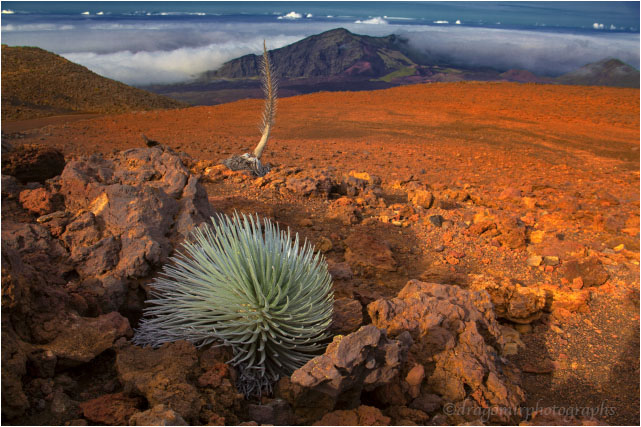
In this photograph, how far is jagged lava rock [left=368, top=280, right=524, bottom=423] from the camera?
231cm

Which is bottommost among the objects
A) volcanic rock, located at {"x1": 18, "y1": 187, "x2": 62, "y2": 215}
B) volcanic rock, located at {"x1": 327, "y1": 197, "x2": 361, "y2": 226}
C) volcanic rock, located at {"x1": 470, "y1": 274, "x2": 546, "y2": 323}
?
volcanic rock, located at {"x1": 470, "y1": 274, "x2": 546, "y2": 323}

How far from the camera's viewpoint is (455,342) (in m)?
2.51

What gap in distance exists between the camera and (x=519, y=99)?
1750 centimetres

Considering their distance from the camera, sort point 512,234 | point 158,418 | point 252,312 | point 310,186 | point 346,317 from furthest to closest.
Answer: point 310,186, point 512,234, point 346,317, point 252,312, point 158,418

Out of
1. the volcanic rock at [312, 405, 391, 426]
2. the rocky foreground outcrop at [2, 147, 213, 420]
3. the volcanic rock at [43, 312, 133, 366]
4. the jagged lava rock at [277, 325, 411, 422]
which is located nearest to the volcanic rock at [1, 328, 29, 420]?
the rocky foreground outcrop at [2, 147, 213, 420]

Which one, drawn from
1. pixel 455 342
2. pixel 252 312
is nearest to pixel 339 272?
pixel 455 342

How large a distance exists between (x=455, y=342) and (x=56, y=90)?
71.7 ft

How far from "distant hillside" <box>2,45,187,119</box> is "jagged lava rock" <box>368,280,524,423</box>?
1738 cm

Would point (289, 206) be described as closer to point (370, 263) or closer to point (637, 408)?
point (370, 263)

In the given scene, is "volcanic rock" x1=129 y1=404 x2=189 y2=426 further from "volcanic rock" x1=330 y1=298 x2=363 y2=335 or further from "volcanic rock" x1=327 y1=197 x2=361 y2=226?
"volcanic rock" x1=327 y1=197 x2=361 y2=226

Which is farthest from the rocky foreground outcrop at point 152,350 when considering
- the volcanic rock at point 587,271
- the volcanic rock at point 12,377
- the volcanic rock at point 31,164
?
the volcanic rock at point 587,271

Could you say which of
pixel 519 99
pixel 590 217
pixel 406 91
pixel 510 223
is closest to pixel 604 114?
pixel 519 99

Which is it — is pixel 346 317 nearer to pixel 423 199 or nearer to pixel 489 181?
pixel 423 199

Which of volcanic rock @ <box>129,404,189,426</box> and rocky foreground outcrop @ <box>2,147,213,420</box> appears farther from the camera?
rocky foreground outcrop @ <box>2,147,213,420</box>
